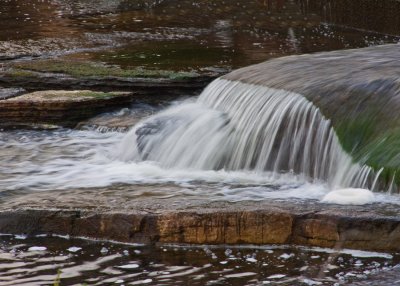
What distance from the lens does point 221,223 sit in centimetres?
546

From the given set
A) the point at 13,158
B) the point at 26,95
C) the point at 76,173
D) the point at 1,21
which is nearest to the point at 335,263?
the point at 76,173

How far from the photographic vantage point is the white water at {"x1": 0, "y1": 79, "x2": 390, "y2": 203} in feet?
21.7

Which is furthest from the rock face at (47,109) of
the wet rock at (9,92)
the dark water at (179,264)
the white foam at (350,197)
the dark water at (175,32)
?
the white foam at (350,197)

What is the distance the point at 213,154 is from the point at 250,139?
0.32 meters

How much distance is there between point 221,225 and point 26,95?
427cm

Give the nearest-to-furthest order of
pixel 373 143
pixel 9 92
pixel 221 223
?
pixel 221 223, pixel 373 143, pixel 9 92

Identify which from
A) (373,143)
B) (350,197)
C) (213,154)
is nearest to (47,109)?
(213,154)

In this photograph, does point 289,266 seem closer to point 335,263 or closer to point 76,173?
point 335,263

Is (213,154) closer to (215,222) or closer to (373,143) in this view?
(373,143)

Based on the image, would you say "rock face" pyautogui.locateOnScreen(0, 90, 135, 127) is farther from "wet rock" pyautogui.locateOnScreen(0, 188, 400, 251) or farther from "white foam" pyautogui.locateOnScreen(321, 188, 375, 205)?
"white foam" pyautogui.locateOnScreen(321, 188, 375, 205)

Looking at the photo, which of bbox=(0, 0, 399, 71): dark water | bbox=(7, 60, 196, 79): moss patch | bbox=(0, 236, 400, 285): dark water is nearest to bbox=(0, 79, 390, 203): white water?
bbox=(0, 236, 400, 285): dark water

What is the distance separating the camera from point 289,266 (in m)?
4.99

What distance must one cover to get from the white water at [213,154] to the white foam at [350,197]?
291 mm

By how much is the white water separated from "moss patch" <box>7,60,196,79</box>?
1.25 meters
